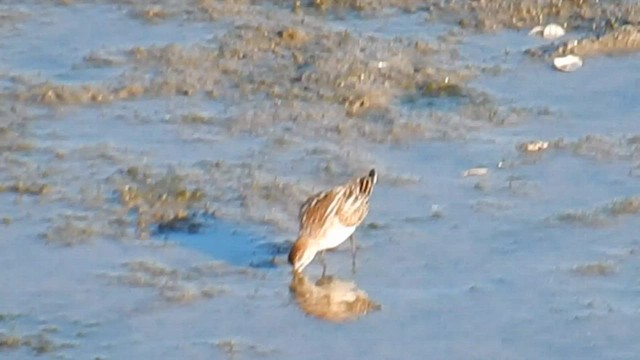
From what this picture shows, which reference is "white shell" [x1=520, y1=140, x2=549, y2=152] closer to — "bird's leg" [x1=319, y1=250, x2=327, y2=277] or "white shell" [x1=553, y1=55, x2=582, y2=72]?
"white shell" [x1=553, y1=55, x2=582, y2=72]

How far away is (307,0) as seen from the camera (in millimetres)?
14242

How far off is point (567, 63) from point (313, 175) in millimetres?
2598

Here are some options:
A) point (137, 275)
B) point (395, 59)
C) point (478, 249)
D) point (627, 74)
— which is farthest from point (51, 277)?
point (627, 74)

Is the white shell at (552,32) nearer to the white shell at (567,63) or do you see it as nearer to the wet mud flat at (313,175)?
the wet mud flat at (313,175)

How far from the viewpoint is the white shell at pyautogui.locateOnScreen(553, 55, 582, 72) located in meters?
13.1

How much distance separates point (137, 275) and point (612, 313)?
234 centimetres

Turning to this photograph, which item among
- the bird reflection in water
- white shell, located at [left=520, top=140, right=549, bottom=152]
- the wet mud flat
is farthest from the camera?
white shell, located at [left=520, top=140, right=549, bottom=152]

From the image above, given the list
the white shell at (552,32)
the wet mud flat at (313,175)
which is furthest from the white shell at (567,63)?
the white shell at (552,32)

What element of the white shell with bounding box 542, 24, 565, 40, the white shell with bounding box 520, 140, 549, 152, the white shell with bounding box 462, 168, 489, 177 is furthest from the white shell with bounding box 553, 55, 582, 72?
the white shell with bounding box 462, 168, 489, 177

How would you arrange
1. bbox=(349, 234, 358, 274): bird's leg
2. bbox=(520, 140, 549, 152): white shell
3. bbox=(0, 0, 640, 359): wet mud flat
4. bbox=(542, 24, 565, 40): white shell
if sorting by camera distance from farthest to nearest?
bbox=(542, 24, 565, 40): white shell → bbox=(520, 140, 549, 152): white shell → bbox=(349, 234, 358, 274): bird's leg → bbox=(0, 0, 640, 359): wet mud flat

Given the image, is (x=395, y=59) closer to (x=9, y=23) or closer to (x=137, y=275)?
(x=9, y=23)

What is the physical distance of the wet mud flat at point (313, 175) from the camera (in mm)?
9508

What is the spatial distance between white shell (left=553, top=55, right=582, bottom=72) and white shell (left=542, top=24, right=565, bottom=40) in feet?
1.66

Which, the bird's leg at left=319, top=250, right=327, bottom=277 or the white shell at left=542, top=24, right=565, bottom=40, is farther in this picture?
the white shell at left=542, top=24, right=565, bottom=40
